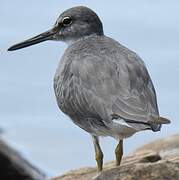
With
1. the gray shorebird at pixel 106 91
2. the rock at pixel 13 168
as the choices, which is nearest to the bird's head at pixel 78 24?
the gray shorebird at pixel 106 91

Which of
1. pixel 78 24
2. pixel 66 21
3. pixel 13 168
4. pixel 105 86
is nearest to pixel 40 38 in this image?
pixel 66 21

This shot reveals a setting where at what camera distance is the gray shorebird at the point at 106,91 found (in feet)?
35.6

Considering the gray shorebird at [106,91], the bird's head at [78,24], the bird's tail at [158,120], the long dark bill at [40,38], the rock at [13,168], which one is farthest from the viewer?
the long dark bill at [40,38]

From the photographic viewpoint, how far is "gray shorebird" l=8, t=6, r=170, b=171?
10.9 metres

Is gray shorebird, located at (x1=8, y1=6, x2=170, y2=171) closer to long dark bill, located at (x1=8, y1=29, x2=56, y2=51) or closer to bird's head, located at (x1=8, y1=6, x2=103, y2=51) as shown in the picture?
bird's head, located at (x1=8, y1=6, x2=103, y2=51)

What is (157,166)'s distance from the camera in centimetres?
949

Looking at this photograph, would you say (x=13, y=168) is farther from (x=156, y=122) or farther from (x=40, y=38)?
(x=40, y=38)

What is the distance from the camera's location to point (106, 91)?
1114 centimetres

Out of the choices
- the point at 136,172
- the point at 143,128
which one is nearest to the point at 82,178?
the point at 143,128

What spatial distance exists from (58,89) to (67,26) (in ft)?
5.45

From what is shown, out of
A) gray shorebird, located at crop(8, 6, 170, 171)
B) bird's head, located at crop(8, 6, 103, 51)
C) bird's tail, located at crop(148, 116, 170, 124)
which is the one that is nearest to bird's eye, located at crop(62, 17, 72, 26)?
bird's head, located at crop(8, 6, 103, 51)

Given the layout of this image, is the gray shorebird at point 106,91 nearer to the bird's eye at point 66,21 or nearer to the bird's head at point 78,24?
the bird's head at point 78,24

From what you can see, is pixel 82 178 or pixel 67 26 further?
pixel 67 26

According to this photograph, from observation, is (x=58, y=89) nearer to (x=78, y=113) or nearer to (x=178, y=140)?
(x=78, y=113)
